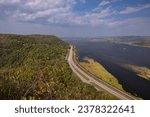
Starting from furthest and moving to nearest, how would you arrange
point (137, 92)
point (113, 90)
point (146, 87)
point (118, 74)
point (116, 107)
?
point (118, 74), point (146, 87), point (137, 92), point (113, 90), point (116, 107)

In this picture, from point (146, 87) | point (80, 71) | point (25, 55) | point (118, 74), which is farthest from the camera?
point (25, 55)

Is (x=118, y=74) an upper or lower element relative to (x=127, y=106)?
lower

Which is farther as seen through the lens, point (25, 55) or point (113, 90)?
point (25, 55)

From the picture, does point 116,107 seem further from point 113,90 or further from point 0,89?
point 113,90

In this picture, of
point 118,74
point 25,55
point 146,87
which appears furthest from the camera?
A: point 25,55

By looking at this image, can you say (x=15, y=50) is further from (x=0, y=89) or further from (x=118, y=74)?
(x=0, y=89)

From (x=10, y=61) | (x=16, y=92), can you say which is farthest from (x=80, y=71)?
(x=16, y=92)

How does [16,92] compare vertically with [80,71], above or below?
above

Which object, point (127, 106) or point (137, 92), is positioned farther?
point (137, 92)

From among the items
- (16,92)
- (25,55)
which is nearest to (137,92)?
(16,92)
